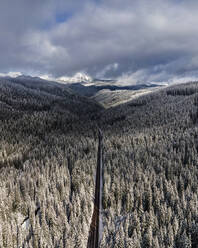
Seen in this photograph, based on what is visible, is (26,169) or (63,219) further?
(26,169)

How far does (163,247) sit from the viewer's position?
216ft

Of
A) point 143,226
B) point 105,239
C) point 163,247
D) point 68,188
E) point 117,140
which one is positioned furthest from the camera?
Answer: point 117,140

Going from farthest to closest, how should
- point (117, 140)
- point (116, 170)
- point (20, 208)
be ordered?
1. point (117, 140)
2. point (116, 170)
3. point (20, 208)

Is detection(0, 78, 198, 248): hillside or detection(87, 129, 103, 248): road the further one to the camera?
detection(87, 129, 103, 248): road

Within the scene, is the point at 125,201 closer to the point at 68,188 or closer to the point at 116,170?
the point at 116,170

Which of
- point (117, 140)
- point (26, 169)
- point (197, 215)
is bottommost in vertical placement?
point (197, 215)

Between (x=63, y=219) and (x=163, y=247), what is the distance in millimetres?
43115

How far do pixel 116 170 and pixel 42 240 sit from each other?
2469 inches

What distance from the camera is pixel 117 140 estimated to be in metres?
196

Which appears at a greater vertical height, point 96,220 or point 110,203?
point 110,203

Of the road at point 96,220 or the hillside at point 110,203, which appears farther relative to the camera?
the road at point 96,220

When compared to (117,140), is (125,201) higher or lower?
lower

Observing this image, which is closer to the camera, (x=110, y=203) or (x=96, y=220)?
(x=96, y=220)

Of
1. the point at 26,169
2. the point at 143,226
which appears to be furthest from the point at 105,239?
the point at 26,169
